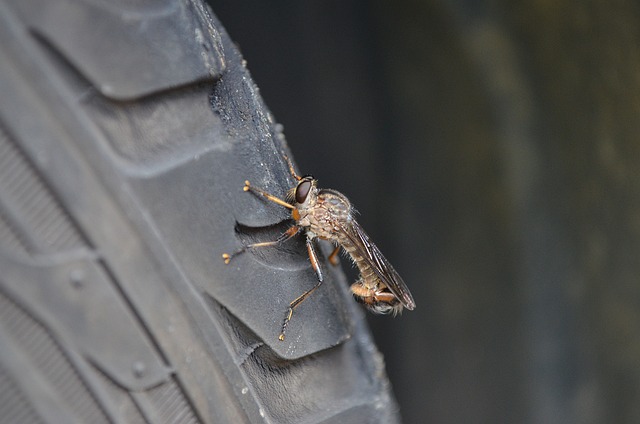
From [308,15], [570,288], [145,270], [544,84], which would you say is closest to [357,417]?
[145,270]

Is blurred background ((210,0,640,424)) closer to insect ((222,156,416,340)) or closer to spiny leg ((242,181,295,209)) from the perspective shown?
insect ((222,156,416,340))

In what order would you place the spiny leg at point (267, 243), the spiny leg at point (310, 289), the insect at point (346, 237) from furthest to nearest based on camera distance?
1. the insect at point (346, 237)
2. the spiny leg at point (310, 289)
3. the spiny leg at point (267, 243)

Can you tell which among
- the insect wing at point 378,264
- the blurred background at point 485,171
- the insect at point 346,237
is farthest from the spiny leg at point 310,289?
the blurred background at point 485,171

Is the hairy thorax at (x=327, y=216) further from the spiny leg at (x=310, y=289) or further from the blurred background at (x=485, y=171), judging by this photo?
the blurred background at (x=485, y=171)

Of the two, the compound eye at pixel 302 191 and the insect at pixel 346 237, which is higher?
the compound eye at pixel 302 191

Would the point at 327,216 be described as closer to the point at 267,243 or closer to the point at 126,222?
the point at 267,243

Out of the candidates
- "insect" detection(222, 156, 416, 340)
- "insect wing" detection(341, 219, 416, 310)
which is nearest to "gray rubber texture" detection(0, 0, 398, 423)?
"insect" detection(222, 156, 416, 340)

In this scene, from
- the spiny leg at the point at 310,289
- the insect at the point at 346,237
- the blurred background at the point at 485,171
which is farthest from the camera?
the blurred background at the point at 485,171
